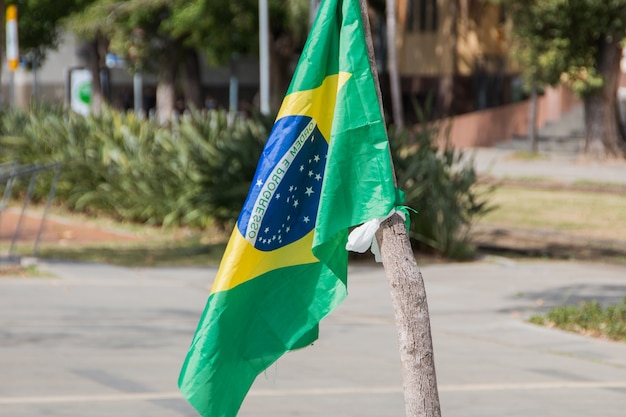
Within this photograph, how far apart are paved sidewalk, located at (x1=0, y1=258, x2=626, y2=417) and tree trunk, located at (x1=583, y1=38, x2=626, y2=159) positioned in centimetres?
2251

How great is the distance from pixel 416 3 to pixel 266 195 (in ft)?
141

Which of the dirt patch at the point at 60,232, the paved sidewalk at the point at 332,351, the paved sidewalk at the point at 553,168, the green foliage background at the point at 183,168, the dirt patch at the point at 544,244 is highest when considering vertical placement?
the green foliage background at the point at 183,168

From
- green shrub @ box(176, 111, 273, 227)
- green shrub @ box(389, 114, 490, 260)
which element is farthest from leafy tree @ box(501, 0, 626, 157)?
green shrub @ box(389, 114, 490, 260)

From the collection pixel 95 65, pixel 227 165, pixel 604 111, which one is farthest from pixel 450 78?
pixel 227 165

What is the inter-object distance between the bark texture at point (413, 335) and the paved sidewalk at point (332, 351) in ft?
7.03

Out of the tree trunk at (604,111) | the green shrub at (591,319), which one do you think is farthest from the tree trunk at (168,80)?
the green shrub at (591,319)

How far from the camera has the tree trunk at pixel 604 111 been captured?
3478 cm

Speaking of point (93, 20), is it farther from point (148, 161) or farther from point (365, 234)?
point (365, 234)

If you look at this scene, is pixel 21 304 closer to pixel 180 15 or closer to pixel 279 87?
pixel 180 15

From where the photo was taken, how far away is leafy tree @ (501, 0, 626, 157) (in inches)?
1304

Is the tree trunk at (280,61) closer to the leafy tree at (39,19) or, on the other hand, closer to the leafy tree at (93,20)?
the leafy tree at (93,20)

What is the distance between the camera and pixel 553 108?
45.2 m

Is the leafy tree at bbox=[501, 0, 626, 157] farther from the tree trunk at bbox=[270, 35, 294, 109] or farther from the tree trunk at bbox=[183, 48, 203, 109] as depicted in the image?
the tree trunk at bbox=[183, 48, 203, 109]

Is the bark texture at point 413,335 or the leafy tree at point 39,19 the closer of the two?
the bark texture at point 413,335
